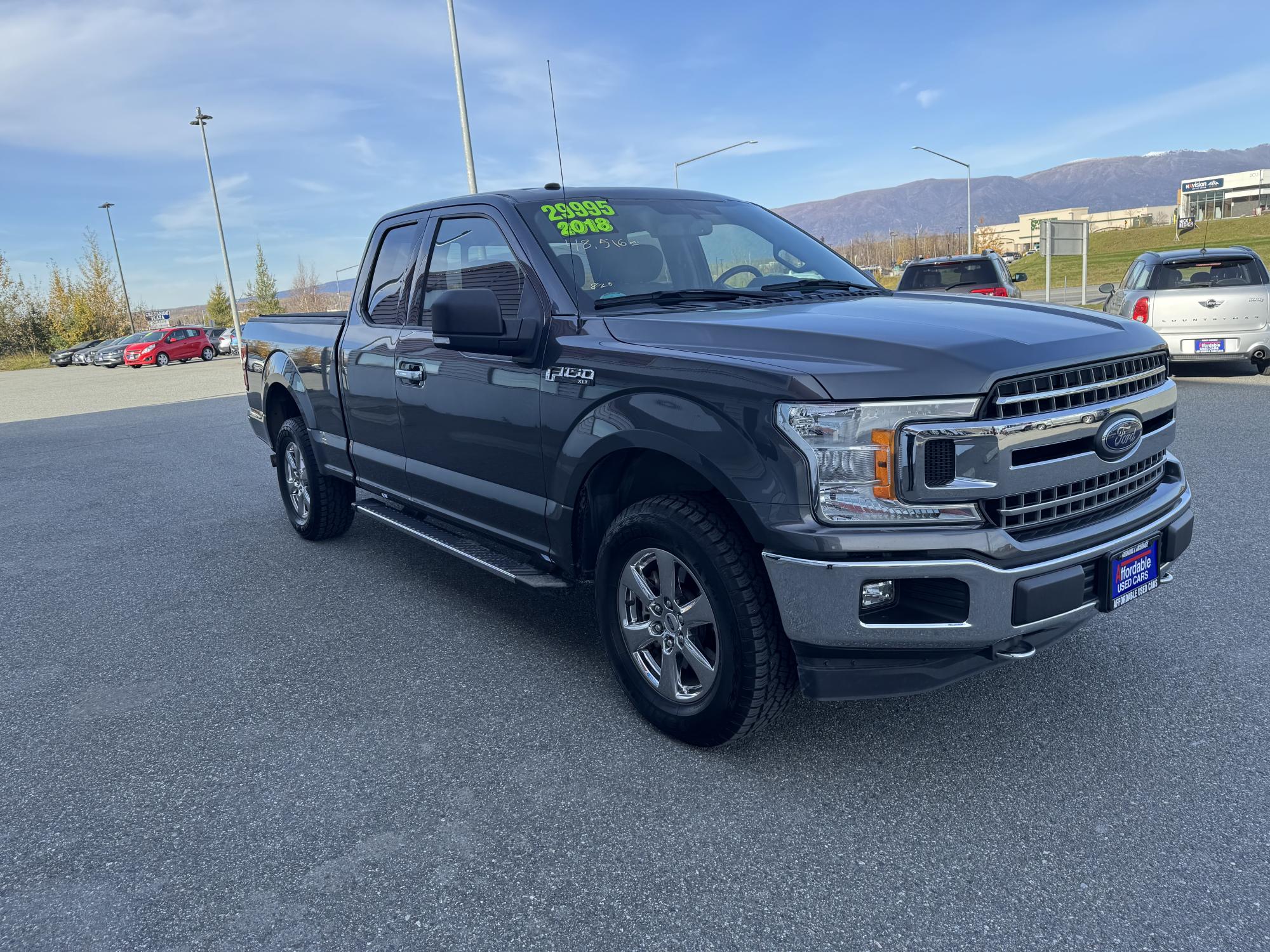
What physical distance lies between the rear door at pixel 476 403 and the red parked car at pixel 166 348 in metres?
39.3

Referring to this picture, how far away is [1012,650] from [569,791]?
4.76 feet

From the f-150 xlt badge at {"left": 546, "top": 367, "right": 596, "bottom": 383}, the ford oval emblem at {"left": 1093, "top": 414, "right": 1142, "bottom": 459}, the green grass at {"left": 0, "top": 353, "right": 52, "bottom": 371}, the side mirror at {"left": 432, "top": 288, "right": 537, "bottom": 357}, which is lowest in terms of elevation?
the green grass at {"left": 0, "top": 353, "right": 52, "bottom": 371}

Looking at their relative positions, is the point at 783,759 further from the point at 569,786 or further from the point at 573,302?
the point at 573,302

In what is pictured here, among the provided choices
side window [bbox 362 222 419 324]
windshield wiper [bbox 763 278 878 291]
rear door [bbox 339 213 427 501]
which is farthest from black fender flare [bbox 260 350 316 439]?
windshield wiper [bbox 763 278 878 291]

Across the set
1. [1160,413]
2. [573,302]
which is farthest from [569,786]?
[1160,413]

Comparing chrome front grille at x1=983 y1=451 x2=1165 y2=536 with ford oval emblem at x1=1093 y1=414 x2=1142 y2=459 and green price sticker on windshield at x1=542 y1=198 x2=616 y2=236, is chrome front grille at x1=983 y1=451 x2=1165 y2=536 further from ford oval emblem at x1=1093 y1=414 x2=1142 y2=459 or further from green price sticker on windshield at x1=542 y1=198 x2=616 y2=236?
green price sticker on windshield at x1=542 y1=198 x2=616 y2=236

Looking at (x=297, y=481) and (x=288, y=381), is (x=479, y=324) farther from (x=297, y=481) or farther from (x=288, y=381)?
(x=297, y=481)

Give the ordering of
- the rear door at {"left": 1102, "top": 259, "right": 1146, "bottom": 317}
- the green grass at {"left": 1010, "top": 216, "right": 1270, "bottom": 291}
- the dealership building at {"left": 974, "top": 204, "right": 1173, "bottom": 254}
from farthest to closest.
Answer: the dealership building at {"left": 974, "top": 204, "right": 1173, "bottom": 254} → the green grass at {"left": 1010, "top": 216, "right": 1270, "bottom": 291} → the rear door at {"left": 1102, "top": 259, "right": 1146, "bottom": 317}

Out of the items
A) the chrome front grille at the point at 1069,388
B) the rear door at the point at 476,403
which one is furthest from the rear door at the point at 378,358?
the chrome front grille at the point at 1069,388

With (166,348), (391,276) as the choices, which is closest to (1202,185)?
(166,348)

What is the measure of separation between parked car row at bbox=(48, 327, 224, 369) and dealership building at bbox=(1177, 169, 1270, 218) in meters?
87.0

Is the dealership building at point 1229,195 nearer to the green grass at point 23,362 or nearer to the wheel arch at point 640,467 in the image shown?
the green grass at point 23,362

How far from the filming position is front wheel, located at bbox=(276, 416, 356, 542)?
6145mm

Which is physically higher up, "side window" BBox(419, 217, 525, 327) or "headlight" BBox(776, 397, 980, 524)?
"side window" BBox(419, 217, 525, 327)
